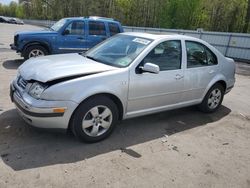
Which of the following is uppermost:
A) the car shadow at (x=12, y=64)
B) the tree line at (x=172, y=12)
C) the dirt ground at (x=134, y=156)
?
the tree line at (x=172, y=12)

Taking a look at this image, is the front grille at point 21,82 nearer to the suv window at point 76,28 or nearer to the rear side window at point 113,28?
the suv window at point 76,28

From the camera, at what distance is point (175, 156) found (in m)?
3.86

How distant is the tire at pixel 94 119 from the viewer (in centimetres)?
369

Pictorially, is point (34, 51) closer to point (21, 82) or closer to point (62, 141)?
point (21, 82)

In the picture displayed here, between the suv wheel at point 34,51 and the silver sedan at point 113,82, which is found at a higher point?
the silver sedan at point 113,82

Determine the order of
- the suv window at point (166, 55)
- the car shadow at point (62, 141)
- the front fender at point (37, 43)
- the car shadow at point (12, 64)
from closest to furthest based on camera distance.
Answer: the car shadow at point (62, 141)
the suv window at point (166, 55)
the car shadow at point (12, 64)
the front fender at point (37, 43)

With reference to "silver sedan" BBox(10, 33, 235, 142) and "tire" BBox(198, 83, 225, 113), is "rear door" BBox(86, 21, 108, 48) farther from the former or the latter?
"tire" BBox(198, 83, 225, 113)

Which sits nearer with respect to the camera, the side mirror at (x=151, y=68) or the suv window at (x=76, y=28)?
the side mirror at (x=151, y=68)

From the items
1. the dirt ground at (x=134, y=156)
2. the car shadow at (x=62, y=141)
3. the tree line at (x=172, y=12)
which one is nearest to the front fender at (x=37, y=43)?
the dirt ground at (x=134, y=156)

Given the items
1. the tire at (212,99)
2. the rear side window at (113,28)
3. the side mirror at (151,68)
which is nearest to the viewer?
the side mirror at (151,68)

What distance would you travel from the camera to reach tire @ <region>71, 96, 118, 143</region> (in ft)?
12.1

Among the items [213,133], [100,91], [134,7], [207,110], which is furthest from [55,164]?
[134,7]

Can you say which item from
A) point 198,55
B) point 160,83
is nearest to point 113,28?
point 198,55

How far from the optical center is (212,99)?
18.5ft
